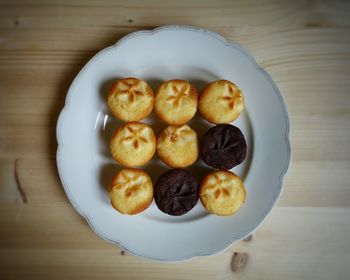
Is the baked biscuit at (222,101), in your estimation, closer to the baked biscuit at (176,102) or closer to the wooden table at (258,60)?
the baked biscuit at (176,102)

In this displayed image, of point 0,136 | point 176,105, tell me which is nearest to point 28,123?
point 0,136

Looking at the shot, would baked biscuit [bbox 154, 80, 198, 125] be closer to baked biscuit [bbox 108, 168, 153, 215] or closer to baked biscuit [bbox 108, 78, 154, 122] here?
baked biscuit [bbox 108, 78, 154, 122]

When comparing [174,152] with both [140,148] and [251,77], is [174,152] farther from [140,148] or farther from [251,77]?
[251,77]

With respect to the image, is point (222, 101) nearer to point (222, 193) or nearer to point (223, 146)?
point (223, 146)

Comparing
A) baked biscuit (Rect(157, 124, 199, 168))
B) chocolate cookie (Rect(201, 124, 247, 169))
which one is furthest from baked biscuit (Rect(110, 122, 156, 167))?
chocolate cookie (Rect(201, 124, 247, 169))

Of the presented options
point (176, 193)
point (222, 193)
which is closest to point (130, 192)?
point (176, 193)
